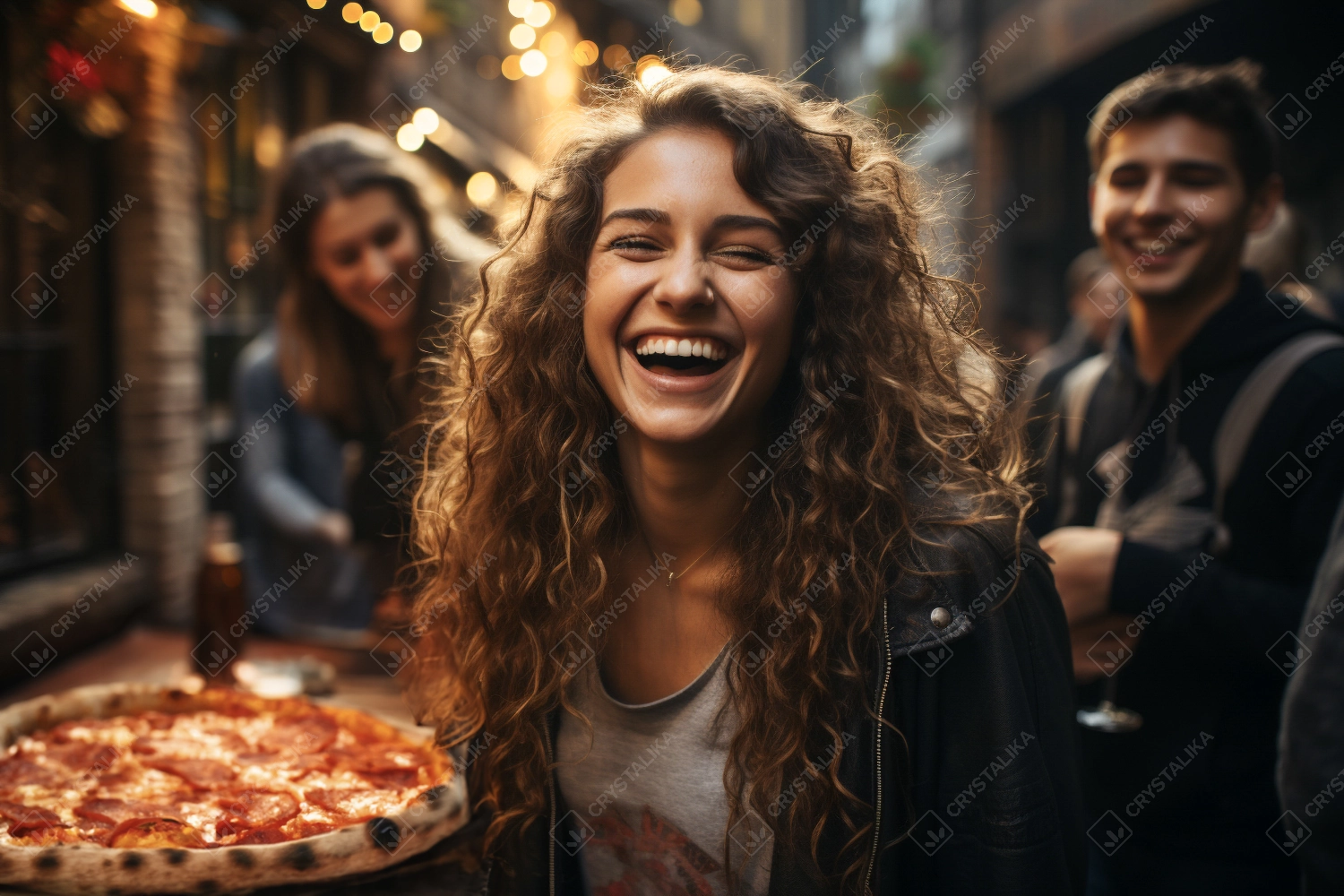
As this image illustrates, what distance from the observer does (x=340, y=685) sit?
246 cm

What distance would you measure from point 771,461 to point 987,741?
623 mm

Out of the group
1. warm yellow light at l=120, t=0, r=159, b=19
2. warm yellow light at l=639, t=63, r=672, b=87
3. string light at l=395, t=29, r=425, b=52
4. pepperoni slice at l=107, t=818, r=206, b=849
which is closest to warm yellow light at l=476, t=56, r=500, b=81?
string light at l=395, t=29, r=425, b=52

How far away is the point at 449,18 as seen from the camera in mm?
6453

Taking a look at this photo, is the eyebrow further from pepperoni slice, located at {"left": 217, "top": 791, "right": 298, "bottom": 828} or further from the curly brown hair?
pepperoni slice, located at {"left": 217, "top": 791, "right": 298, "bottom": 828}

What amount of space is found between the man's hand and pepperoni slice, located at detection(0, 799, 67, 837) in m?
2.00

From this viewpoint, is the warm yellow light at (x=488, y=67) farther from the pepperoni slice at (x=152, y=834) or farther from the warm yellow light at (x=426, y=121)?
the pepperoni slice at (x=152, y=834)

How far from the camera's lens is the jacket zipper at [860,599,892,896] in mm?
1558

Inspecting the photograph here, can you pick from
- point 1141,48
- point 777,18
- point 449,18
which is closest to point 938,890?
point 449,18

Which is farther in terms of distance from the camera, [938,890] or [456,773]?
[456,773]

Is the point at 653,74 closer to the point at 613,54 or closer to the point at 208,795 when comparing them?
the point at 208,795

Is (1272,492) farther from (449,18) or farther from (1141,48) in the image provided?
(1141,48)

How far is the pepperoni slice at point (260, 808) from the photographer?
1677mm

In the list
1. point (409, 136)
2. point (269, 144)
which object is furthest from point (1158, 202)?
point (409, 136)

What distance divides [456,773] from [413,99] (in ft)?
24.1
